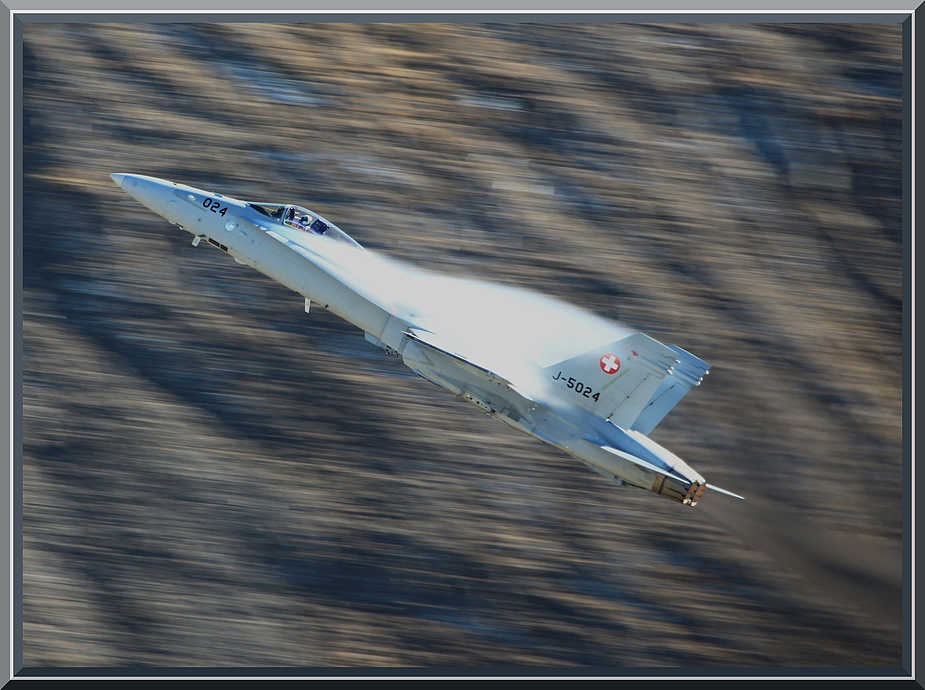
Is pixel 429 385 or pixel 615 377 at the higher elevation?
pixel 615 377

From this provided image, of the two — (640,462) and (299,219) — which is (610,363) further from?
(299,219)

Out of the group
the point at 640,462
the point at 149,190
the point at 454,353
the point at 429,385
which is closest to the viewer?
the point at 640,462

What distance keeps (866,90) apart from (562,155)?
270 inches

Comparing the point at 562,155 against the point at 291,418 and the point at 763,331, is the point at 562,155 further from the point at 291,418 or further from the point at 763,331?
the point at 291,418

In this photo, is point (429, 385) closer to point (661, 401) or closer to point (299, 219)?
point (299, 219)

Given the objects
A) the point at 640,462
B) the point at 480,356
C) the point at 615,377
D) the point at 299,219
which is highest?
the point at 299,219

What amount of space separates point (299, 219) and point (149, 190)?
9.34 feet

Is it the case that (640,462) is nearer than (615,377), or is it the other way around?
(640,462)

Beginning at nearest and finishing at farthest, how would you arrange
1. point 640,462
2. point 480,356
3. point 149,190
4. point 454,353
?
1. point 640,462
2. point 454,353
3. point 480,356
4. point 149,190

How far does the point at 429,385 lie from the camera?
17.6 metres

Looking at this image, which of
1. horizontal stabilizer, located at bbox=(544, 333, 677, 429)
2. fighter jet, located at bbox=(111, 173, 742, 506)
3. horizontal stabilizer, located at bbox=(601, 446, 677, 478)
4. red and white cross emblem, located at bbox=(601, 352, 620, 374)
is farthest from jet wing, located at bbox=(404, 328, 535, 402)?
horizontal stabilizer, located at bbox=(601, 446, 677, 478)

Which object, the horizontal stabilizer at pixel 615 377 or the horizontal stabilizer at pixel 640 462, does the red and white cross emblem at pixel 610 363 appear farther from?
the horizontal stabilizer at pixel 640 462

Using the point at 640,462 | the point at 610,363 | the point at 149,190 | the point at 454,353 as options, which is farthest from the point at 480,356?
the point at 149,190

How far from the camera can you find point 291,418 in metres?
17.5
